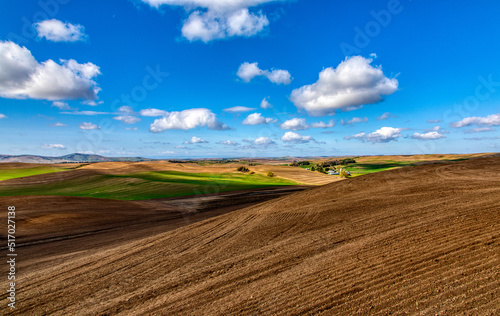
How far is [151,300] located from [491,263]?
9024 millimetres

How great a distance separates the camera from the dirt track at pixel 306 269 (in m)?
6.07

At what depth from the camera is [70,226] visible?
705 inches

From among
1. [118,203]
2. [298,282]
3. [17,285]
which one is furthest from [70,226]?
[298,282]

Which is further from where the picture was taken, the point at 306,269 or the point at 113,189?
the point at 113,189

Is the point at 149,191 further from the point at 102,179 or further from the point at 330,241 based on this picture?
the point at 330,241

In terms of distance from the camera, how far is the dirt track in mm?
6070

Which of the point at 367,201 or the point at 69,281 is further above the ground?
the point at 367,201

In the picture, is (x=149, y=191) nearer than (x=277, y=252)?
No

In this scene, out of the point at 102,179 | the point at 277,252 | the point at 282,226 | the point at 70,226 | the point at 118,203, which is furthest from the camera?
the point at 102,179

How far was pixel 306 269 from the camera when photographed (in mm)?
7852

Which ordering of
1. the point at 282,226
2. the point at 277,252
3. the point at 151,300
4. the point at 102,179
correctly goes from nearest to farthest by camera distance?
the point at 151,300, the point at 277,252, the point at 282,226, the point at 102,179

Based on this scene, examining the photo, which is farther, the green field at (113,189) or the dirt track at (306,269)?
the green field at (113,189)

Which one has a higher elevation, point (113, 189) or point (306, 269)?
point (306, 269)

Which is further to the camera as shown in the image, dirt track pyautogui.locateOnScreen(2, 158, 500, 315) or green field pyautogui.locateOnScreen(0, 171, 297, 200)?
green field pyautogui.locateOnScreen(0, 171, 297, 200)
